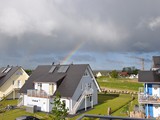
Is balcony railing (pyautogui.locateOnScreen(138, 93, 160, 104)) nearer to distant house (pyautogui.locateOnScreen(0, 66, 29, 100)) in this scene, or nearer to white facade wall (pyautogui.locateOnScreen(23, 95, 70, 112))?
white facade wall (pyautogui.locateOnScreen(23, 95, 70, 112))

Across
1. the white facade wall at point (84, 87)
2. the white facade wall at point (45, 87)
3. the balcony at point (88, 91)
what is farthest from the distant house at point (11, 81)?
the balcony at point (88, 91)

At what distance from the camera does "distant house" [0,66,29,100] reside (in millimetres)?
46756

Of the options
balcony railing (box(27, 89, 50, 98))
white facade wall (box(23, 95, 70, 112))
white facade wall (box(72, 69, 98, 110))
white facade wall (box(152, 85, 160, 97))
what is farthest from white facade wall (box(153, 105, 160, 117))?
balcony railing (box(27, 89, 50, 98))

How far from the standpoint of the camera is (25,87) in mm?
38531

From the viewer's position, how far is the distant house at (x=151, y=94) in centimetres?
2633

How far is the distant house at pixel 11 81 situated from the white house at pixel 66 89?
391 inches

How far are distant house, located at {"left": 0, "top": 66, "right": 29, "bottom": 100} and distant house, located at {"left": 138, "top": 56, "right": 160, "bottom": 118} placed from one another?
104 feet

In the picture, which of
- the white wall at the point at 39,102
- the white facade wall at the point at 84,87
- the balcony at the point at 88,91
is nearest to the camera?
the white facade wall at the point at 84,87

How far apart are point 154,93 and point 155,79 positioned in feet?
6.98

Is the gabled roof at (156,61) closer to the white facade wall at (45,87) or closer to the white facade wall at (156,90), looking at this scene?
the white facade wall at (156,90)

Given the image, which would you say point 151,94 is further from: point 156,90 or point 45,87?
point 45,87

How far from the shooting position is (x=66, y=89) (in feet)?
106

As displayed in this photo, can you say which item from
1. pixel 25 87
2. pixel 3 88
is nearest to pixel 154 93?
pixel 25 87

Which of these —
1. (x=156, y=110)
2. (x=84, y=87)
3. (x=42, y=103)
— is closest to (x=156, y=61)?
(x=156, y=110)
